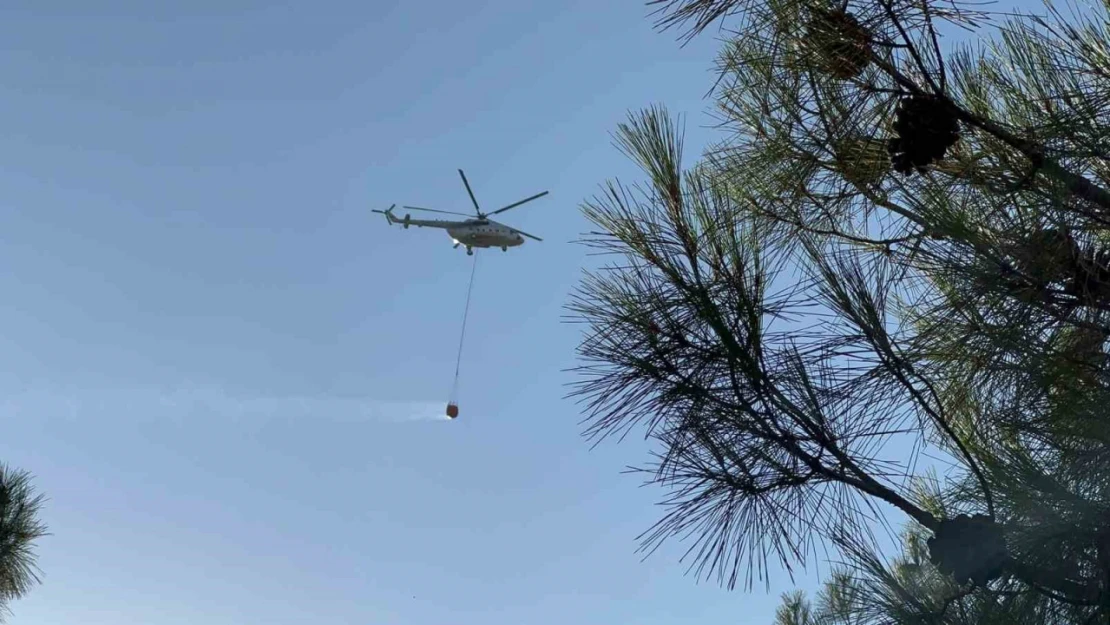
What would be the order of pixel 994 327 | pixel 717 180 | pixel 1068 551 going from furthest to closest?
pixel 717 180 → pixel 994 327 → pixel 1068 551

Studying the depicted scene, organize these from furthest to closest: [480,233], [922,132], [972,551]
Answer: [480,233]
[922,132]
[972,551]

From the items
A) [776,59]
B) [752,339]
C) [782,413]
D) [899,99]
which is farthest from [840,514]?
[776,59]

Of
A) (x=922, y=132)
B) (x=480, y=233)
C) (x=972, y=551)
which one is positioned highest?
(x=480, y=233)

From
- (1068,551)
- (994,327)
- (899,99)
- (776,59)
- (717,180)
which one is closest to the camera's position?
(1068,551)

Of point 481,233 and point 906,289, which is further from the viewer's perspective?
point 481,233

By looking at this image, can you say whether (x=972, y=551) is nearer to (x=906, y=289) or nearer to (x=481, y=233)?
(x=906, y=289)

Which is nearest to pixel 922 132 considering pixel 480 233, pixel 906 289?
pixel 906 289

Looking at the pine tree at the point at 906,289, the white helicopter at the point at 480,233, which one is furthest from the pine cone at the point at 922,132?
the white helicopter at the point at 480,233

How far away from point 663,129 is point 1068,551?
5.46 ft

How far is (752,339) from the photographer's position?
324cm

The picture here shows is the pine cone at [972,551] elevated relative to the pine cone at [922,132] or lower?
lower

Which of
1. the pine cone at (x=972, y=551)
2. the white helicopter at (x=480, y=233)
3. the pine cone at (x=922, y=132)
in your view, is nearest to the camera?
the pine cone at (x=972, y=551)

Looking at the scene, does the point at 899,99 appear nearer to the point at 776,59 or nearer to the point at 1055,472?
the point at 776,59

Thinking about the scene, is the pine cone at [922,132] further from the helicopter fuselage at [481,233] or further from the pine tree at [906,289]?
the helicopter fuselage at [481,233]
